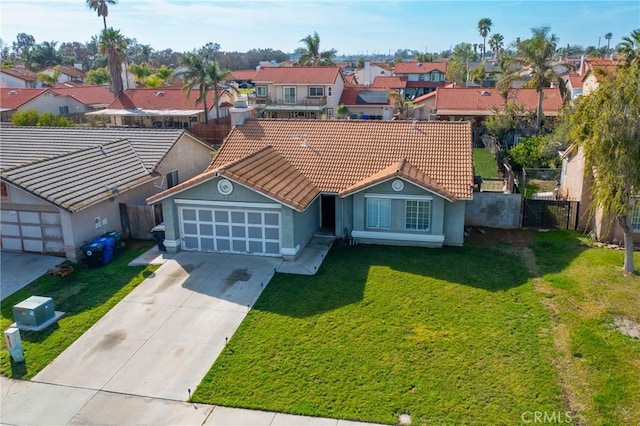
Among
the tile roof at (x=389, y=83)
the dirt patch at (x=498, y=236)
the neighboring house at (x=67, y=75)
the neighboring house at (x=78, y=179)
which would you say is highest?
the neighboring house at (x=67, y=75)

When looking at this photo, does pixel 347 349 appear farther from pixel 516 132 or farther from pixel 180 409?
pixel 516 132

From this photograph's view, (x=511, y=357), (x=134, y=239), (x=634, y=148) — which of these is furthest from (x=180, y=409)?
(x=634, y=148)

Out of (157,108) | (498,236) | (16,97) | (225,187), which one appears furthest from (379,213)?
(16,97)

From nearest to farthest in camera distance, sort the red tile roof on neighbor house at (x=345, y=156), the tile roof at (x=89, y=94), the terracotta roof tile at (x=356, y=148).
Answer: the red tile roof on neighbor house at (x=345, y=156) → the terracotta roof tile at (x=356, y=148) → the tile roof at (x=89, y=94)

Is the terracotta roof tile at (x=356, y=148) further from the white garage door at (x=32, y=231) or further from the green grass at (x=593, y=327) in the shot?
the white garage door at (x=32, y=231)

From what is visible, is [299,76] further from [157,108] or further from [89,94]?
[89,94]

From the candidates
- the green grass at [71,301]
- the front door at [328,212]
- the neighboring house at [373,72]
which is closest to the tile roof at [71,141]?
the green grass at [71,301]
